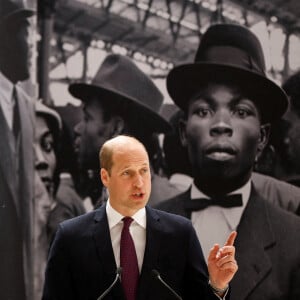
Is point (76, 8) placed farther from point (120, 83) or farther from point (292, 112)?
point (292, 112)

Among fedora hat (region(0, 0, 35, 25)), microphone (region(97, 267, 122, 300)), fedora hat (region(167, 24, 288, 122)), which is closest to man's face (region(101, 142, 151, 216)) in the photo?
microphone (region(97, 267, 122, 300))

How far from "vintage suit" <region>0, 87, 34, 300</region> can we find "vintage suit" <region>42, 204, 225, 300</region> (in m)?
2.10

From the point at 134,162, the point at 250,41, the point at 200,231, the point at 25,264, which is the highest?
the point at 250,41

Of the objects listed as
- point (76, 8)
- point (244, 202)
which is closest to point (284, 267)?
point (244, 202)

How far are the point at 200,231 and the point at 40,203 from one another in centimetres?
116

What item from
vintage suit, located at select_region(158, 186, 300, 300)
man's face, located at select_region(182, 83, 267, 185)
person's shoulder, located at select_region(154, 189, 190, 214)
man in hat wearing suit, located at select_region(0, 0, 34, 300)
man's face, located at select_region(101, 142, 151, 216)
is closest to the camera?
man's face, located at select_region(101, 142, 151, 216)

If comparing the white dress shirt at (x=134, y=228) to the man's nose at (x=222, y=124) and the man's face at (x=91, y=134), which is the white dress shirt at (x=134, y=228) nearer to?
the man's nose at (x=222, y=124)

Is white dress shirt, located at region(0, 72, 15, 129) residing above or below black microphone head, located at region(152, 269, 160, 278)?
above

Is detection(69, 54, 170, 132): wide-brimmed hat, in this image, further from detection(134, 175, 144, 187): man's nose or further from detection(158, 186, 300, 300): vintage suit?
detection(134, 175, 144, 187): man's nose

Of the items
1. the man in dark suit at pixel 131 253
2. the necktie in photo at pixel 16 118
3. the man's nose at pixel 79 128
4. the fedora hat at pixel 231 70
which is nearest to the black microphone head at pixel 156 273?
the man in dark suit at pixel 131 253

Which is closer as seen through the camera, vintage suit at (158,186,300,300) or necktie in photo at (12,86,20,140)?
vintage suit at (158,186,300,300)

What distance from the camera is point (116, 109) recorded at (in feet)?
12.4

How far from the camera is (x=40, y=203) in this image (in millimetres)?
3814

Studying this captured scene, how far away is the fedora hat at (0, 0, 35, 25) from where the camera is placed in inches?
150
